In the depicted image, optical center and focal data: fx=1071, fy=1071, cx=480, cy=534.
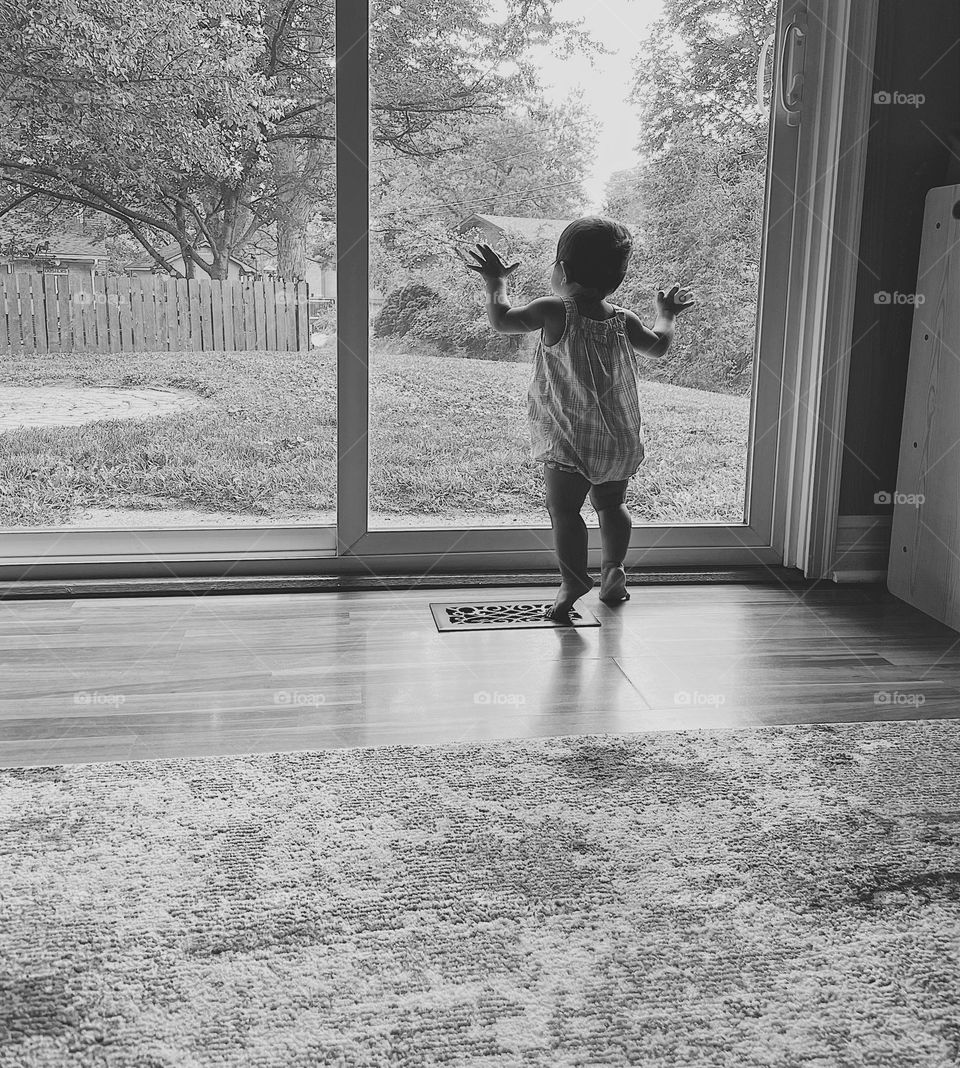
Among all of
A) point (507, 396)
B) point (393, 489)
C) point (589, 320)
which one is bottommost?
point (393, 489)

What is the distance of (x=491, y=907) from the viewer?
A: 4.05 feet

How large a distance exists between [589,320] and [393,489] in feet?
2.35

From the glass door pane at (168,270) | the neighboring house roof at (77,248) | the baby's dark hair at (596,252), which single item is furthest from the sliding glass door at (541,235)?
the neighboring house roof at (77,248)

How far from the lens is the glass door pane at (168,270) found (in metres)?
2.50

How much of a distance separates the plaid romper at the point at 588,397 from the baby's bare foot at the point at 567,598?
0.23 meters

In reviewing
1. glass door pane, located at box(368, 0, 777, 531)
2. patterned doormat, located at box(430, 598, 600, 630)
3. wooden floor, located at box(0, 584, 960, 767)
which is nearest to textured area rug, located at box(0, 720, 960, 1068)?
wooden floor, located at box(0, 584, 960, 767)

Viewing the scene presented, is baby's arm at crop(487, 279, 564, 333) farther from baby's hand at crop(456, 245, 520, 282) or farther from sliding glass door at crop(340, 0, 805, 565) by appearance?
sliding glass door at crop(340, 0, 805, 565)

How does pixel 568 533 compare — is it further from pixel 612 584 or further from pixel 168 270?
pixel 168 270

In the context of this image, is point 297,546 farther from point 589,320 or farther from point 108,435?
point 589,320

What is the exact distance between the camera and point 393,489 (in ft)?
8.93

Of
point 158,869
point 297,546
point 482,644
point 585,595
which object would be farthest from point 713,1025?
point 297,546

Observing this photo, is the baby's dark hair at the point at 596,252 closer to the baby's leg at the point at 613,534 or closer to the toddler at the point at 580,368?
the toddler at the point at 580,368

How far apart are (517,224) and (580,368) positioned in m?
0.52

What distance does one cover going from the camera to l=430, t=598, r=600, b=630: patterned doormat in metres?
2.33
